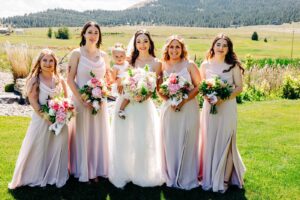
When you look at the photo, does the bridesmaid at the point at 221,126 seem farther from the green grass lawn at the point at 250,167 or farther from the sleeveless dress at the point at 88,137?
the sleeveless dress at the point at 88,137

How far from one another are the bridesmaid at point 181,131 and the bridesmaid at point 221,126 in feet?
0.56

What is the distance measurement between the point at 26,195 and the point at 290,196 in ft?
14.2

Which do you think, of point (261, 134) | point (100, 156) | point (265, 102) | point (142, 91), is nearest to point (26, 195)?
point (100, 156)

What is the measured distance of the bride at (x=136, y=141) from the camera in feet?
22.5

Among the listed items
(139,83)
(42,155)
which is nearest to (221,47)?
(139,83)

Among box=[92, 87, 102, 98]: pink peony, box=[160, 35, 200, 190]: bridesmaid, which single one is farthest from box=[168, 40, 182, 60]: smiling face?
box=[92, 87, 102, 98]: pink peony

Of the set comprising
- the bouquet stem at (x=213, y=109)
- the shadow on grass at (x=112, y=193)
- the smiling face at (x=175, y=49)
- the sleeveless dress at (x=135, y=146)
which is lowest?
the shadow on grass at (x=112, y=193)

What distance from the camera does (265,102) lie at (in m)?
16.4

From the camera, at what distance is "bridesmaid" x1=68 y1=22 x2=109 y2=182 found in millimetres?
6746

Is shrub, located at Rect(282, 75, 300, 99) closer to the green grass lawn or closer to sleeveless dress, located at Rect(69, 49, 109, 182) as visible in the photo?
the green grass lawn

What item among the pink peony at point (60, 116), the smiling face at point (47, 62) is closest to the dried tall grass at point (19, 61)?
the smiling face at point (47, 62)

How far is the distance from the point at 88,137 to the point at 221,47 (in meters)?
2.66

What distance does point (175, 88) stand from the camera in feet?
21.2

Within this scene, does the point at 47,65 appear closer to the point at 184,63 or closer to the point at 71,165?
the point at 71,165
